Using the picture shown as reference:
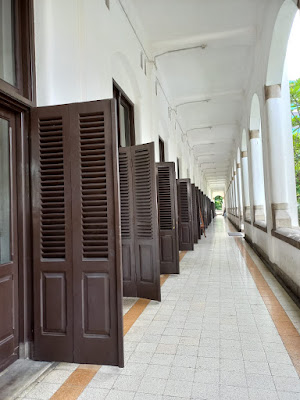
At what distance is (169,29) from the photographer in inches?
245

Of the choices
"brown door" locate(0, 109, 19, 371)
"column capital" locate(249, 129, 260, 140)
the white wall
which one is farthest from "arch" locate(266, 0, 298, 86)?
"brown door" locate(0, 109, 19, 371)

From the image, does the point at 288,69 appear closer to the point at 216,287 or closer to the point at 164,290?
the point at 216,287

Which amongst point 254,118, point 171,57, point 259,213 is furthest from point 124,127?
point 259,213

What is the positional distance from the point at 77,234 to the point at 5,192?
2.38 ft

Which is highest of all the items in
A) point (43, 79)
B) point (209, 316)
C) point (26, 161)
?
point (43, 79)

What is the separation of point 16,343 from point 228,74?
27.1 feet

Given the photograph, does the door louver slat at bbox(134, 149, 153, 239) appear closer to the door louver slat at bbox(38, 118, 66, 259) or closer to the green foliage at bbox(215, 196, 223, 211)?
the door louver slat at bbox(38, 118, 66, 259)

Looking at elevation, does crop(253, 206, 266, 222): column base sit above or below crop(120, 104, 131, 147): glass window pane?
below

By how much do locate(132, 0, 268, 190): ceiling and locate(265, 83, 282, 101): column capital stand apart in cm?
145

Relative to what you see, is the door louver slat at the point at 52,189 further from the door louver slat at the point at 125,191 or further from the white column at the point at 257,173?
the white column at the point at 257,173

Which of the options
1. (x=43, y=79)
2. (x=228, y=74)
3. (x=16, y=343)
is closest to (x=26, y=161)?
(x=43, y=79)

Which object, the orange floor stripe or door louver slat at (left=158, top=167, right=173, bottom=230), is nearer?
the orange floor stripe

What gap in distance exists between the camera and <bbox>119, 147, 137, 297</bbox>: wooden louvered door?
456 centimetres

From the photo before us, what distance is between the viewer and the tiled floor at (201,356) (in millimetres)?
2152
